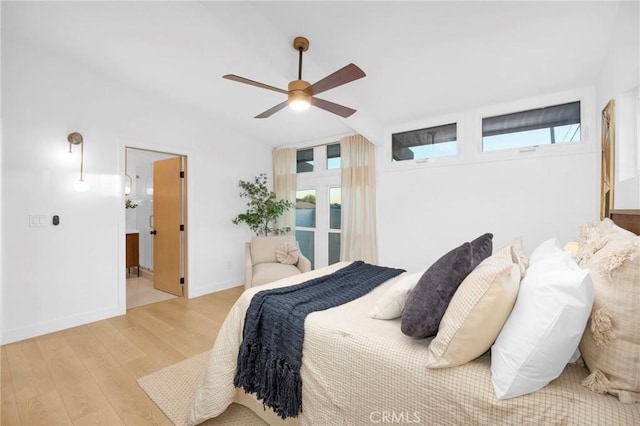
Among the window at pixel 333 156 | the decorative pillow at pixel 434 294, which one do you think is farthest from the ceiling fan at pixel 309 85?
the window at pixel 333 156

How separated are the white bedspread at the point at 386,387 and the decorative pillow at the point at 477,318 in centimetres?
6

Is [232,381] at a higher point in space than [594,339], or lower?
lower

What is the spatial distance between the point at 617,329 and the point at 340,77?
1.84 m

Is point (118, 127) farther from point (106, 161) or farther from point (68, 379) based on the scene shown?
point (68, 379)

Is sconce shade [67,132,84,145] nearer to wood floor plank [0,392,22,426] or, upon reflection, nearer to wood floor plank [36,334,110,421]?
wood floor plank [36,334,110,421]

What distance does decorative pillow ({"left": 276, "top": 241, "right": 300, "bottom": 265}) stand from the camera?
13.0 ft

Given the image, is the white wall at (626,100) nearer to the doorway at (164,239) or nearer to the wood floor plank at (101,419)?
the wood floor plank at (101,419)

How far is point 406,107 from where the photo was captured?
3520 millimetres

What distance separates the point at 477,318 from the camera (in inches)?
41.3

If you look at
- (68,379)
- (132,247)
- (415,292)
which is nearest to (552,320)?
(415,292)

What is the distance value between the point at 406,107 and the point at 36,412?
4.20 metres

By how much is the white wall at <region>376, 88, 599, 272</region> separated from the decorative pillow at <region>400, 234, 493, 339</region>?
90.1 inches

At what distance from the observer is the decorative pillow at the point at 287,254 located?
156 inches

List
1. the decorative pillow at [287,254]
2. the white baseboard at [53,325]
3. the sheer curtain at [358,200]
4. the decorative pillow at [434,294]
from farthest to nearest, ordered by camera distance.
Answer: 1. the sheer curtain at [358,200]
2. the decorative pillow at [287,254]
3. the white baseboard at [53,325]
4. the decorative pillow at [434,294]
